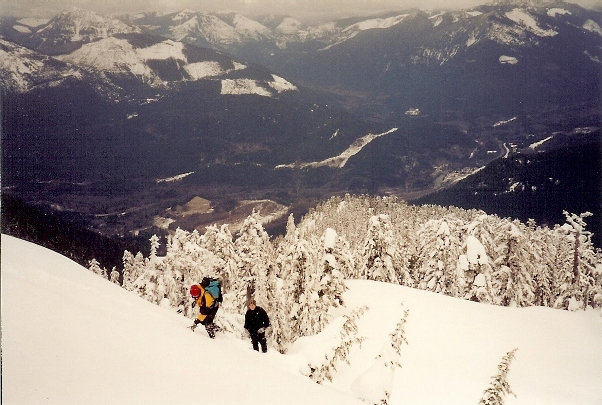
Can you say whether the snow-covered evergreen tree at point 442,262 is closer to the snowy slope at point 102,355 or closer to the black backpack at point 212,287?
the black backpack at point 212,287

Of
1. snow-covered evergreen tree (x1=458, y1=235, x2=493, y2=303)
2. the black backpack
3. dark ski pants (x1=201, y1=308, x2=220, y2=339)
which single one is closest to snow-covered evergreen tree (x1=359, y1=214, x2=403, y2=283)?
snow-covered evergreen tree (x1=458, y1=235, x2=493, y2=303)

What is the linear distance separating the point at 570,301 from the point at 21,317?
44.2 meters

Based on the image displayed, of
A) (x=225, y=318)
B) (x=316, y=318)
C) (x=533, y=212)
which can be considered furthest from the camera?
(x=533, y=212)

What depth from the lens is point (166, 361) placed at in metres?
7.24

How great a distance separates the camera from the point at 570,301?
38.6 m

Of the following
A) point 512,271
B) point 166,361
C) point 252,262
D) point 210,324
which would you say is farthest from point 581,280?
point 166,361

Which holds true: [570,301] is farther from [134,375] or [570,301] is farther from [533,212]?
[533,212]

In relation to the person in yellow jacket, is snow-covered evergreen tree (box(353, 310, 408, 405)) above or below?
below

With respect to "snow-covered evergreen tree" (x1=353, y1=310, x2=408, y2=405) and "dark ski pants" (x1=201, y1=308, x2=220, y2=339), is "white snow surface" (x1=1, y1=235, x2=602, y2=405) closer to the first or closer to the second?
"snow-covered evergreen tree" (x1=353, y1=310, x2=408, y2=405)

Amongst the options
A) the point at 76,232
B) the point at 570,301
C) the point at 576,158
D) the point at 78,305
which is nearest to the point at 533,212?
the point at 576,158

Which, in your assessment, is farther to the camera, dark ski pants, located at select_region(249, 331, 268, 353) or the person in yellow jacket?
dark ski pants, located at select_region(249, 331, 268, 353)

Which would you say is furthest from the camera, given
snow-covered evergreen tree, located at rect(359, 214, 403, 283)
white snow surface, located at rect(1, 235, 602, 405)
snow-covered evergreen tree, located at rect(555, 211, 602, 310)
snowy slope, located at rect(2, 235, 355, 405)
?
snow-covered evergreen tree, located at rect(555, 211, 602, 310)

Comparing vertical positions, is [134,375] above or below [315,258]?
above

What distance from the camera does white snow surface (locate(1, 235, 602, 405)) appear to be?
5.96 m
